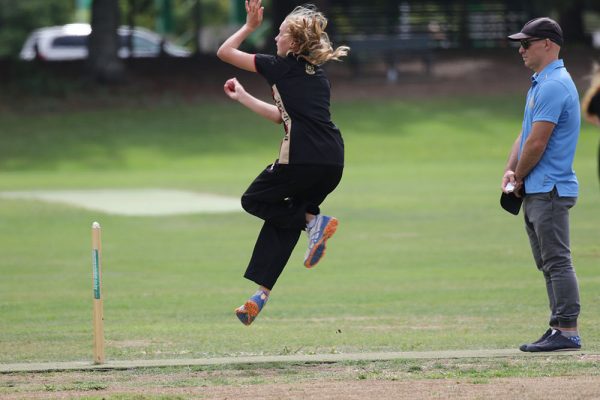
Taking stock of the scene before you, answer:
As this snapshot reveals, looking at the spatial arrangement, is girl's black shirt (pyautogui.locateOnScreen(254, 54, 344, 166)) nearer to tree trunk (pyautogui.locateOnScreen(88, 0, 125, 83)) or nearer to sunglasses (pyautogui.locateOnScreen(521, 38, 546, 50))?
sunglasses (pyautogui.locateOnScreen(521, 38, 546, 50))

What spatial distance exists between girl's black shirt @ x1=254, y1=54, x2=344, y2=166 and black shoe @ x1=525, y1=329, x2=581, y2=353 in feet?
6.01

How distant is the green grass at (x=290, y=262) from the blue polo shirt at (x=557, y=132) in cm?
123

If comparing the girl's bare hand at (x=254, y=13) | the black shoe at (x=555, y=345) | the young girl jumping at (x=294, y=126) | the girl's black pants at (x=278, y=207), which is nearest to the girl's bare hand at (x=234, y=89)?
the young girl jumping at (x=294, y=126)

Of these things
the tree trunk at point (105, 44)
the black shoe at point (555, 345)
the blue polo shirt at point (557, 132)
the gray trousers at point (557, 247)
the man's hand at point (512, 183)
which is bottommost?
the tree trunk at point (105, 44)

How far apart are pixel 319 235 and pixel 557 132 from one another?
176 centimetres

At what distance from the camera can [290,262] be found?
15.9 m

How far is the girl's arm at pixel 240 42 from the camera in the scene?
27.0 feet

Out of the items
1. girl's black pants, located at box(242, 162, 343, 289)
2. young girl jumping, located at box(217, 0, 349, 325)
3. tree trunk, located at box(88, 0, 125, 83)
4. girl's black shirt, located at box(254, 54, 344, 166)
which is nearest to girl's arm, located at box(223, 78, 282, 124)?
young girl jumping, located at box(217, 0, 349, 325)

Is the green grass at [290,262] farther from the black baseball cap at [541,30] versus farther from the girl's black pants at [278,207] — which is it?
the black baseball cap at [541,30]

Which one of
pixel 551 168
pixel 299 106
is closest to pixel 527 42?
pixel 551 168

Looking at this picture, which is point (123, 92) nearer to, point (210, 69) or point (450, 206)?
point (210, 69)

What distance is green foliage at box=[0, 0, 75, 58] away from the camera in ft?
207

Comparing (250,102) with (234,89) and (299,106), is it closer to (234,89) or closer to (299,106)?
(234,89)

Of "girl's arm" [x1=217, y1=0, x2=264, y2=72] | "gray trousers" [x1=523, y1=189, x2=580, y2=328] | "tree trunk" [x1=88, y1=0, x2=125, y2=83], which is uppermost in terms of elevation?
"girl's arm" [x1=217, y1=0, x2=264, y2=72]
